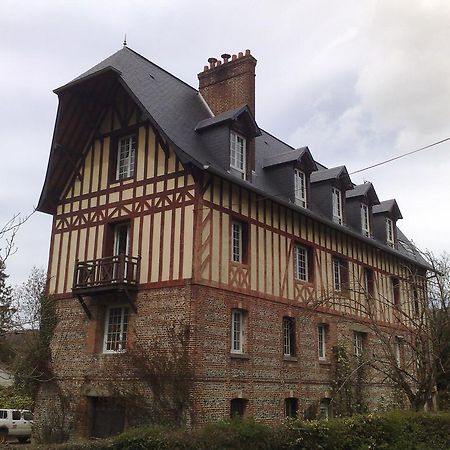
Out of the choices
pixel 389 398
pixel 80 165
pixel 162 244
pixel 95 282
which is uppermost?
pixel 80 165

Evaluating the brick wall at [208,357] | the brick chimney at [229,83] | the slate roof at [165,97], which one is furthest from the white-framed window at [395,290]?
the slate roof at [165,97]

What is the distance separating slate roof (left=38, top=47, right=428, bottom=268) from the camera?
15.1m

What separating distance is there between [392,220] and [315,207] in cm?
652

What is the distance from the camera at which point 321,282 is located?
1916 cm

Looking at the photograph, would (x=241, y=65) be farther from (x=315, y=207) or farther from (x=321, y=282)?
(x=321, y=282)

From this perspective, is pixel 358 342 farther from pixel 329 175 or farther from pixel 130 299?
pixel 130 299

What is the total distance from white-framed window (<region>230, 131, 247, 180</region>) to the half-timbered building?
0.04 metres

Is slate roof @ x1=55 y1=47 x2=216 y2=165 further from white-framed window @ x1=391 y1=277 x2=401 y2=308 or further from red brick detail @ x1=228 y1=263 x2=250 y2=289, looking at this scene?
white-framed window @ x1=391 y1=277 x2=401 y2=308

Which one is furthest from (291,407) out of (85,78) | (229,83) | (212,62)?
(212,62)

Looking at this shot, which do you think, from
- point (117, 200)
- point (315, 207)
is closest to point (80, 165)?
point (117, 200)

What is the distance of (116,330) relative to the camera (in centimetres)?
1573

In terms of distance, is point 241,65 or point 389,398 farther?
point 389,398

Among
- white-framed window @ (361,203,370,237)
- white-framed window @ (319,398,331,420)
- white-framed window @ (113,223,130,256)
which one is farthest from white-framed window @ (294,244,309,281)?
white-framed window @ (113,223,130,256)

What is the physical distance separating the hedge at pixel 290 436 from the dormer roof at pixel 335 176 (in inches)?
399
